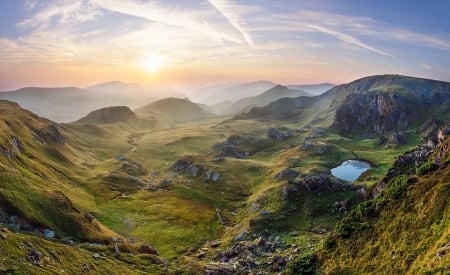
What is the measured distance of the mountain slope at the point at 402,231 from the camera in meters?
56.9

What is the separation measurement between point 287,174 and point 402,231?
419 ft

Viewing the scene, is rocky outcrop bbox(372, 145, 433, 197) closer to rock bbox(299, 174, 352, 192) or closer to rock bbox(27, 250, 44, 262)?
rock bbox(299, 174, 352, 192)

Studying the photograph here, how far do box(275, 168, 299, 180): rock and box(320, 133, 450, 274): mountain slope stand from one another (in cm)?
10958

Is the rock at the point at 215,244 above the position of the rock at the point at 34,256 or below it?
below

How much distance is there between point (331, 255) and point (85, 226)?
81010mm

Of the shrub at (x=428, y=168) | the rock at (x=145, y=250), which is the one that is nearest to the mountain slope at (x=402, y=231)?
the shrub at (x=428, y=168)

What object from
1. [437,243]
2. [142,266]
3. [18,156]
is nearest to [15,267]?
[142,266]

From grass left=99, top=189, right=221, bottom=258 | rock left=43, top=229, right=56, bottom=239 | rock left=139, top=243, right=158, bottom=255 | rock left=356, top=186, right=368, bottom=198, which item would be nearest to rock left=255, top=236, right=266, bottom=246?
grass left=99, top=189, right=221, bottom=258

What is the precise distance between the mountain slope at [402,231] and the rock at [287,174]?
360ft

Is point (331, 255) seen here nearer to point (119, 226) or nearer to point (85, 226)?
point (85, 226)

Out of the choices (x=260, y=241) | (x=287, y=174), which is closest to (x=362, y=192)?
(x=260, y=241)

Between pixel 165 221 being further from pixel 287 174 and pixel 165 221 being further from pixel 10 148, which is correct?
pixel 10 148

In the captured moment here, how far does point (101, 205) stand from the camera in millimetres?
183375

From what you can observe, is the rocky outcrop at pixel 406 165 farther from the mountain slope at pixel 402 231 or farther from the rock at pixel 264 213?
the rock at pixel 264 213
